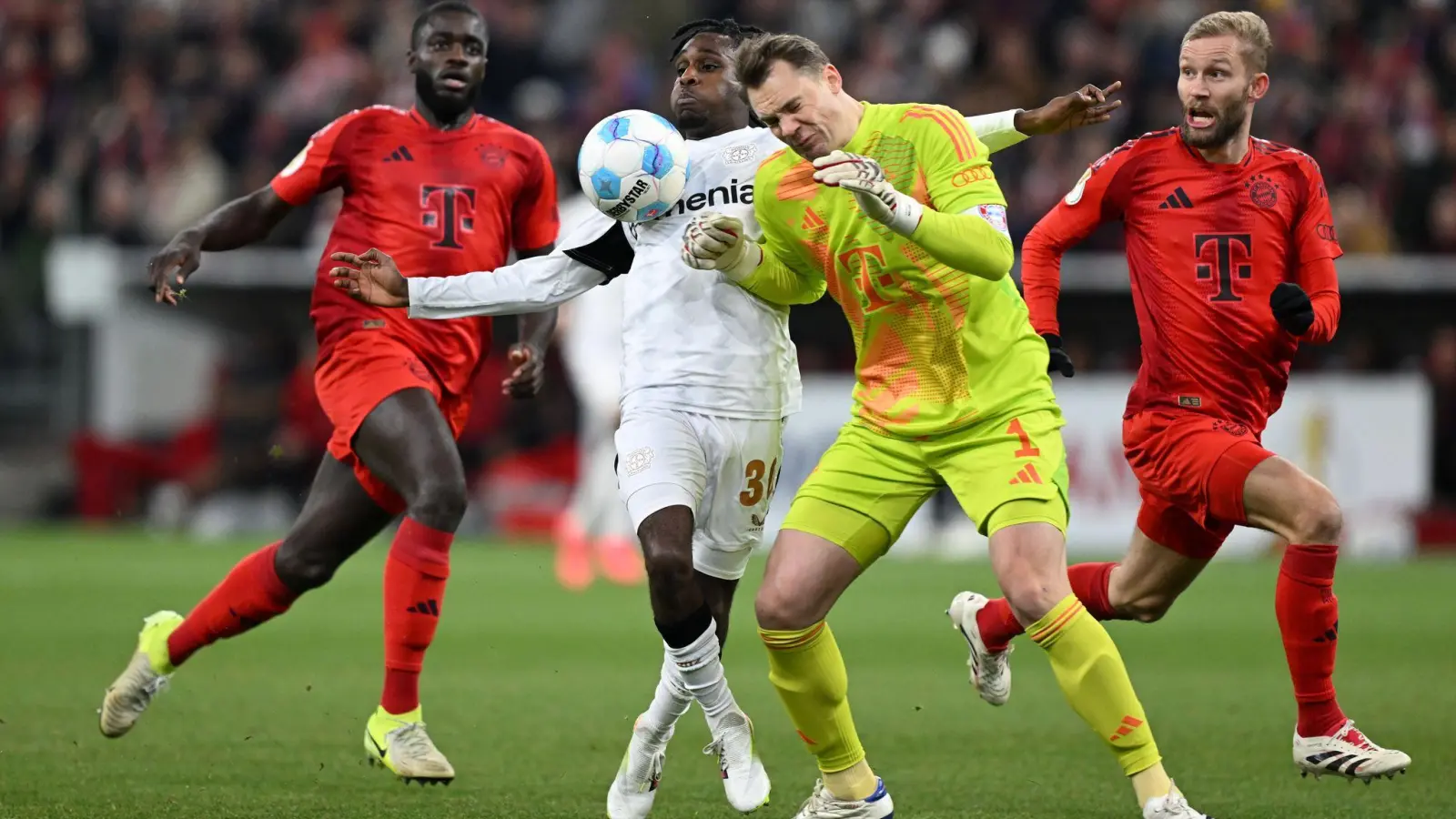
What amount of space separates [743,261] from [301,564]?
7.43ft

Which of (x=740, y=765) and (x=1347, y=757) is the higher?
(x=1347, y=757)

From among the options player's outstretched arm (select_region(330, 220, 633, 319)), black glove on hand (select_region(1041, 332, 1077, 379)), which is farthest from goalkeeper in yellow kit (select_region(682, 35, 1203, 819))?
player's outstretched arm (select_region(330, 220, 633, 319))

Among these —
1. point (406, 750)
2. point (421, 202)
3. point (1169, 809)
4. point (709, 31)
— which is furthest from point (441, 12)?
point (1169, 809)

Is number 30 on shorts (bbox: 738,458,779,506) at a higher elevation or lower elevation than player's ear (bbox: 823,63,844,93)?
lower

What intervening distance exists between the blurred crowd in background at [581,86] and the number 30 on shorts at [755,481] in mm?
11336

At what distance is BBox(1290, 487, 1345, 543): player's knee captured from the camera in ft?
19.6

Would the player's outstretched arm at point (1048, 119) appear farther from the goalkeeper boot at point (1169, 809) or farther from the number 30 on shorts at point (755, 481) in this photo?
the goalkeeper boot at point (1169, 809)

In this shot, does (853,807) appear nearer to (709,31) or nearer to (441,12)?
(709,31)

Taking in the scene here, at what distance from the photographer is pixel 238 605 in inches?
283

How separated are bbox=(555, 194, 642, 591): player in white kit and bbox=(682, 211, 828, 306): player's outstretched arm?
672 centimetres

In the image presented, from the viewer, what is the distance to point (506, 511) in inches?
712

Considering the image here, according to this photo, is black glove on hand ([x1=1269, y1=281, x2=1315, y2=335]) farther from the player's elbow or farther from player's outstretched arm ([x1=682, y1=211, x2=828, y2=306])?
player's outstretched arm ([x1=682, y1=211, x2=828, y2=306])

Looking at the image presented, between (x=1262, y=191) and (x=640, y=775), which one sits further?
(x=1262, y=191)

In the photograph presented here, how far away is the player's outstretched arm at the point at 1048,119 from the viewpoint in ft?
20.3
